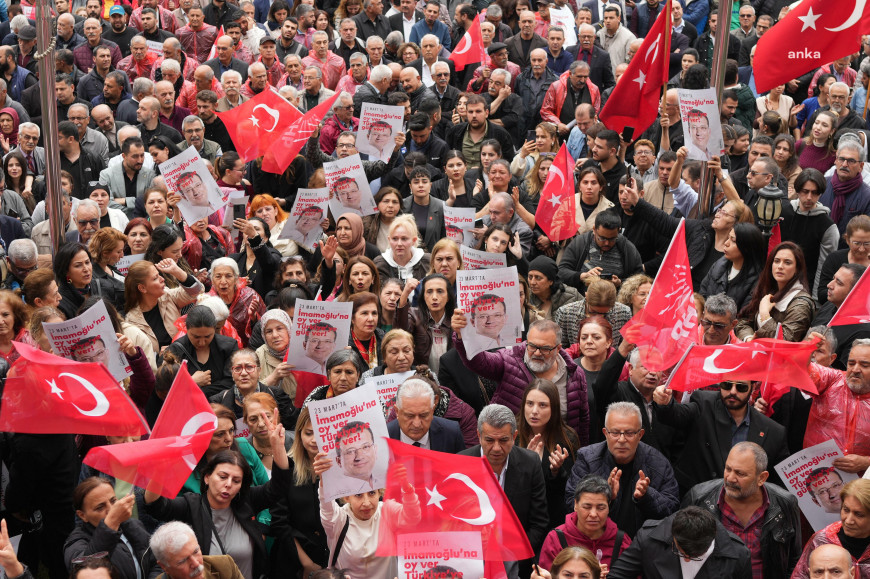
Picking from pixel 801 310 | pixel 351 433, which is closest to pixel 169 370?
pixel 351 433

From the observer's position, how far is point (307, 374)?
26.5ft

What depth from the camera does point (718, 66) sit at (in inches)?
368

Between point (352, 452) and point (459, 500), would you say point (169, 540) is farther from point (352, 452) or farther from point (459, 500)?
point (459, 500)

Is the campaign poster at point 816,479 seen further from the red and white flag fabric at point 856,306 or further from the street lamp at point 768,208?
the street lamp at point 768,208

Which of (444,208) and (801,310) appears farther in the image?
(444,208)

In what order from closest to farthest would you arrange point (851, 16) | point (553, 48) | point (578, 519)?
point (578, 519), point (851, 16), point (553, 48)

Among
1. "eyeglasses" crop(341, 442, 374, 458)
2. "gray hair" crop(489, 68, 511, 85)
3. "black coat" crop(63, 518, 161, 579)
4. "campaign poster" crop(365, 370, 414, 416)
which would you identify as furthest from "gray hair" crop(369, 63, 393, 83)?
"black coat" crop(63, 518, 161, 579)

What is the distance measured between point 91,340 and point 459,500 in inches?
106

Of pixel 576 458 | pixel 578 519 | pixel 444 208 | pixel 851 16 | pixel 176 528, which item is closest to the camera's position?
pixel 176 528

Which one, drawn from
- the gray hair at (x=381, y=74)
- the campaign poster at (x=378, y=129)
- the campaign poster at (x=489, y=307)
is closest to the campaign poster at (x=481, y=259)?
the campaign poster at (x=489, y=307)

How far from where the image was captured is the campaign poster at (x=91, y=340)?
726cm

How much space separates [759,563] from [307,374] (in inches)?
127

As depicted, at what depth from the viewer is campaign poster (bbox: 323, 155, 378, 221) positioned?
10.1m

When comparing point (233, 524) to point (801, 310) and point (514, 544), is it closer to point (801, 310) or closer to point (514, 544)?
point (514, 544)
